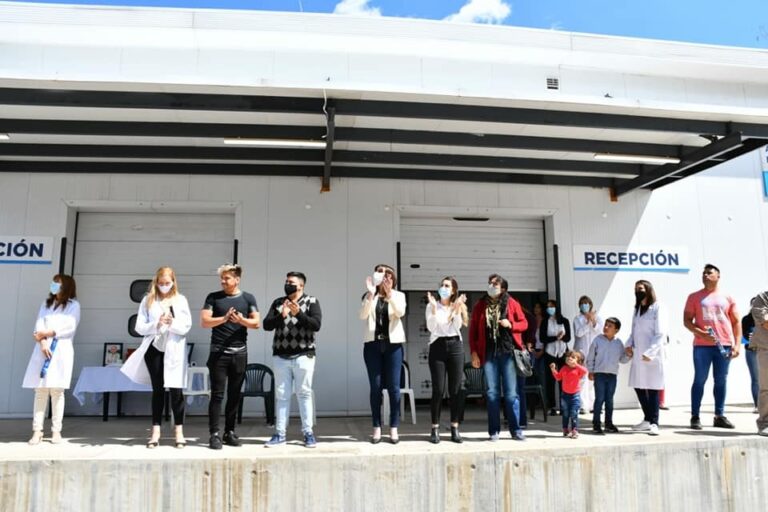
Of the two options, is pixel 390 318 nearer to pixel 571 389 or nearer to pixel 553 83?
pixel 571 389

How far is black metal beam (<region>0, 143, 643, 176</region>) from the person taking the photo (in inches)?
280

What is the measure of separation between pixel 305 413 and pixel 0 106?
4511mm

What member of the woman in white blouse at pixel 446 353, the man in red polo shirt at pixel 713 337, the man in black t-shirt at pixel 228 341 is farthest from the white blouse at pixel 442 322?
the man in red polo shirt at pixel 713 337

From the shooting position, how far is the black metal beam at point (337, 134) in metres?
6.31

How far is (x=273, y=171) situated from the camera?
7.87m

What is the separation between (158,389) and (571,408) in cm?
385

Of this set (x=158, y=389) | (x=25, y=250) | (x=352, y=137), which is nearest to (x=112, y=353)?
(x=25, y=250)

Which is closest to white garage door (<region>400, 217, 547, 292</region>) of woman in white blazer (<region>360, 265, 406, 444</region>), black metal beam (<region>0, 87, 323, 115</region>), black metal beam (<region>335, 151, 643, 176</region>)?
black metal beam (<region>335, 151, 643, 176</region>)

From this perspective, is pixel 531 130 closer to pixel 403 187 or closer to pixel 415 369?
pixel 403 187

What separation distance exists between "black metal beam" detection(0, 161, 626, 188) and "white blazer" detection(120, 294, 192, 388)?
3258mm

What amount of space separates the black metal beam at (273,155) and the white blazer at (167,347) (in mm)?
2827

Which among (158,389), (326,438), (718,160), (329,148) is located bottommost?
(326,438)

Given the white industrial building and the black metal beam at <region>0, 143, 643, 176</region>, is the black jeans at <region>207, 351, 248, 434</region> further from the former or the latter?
the black metal beam at <region>0, 143, 643, 176</region>

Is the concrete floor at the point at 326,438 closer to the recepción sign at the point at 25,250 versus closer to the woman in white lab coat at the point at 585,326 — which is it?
→ the woman in white lab coat at the point at 585,326
